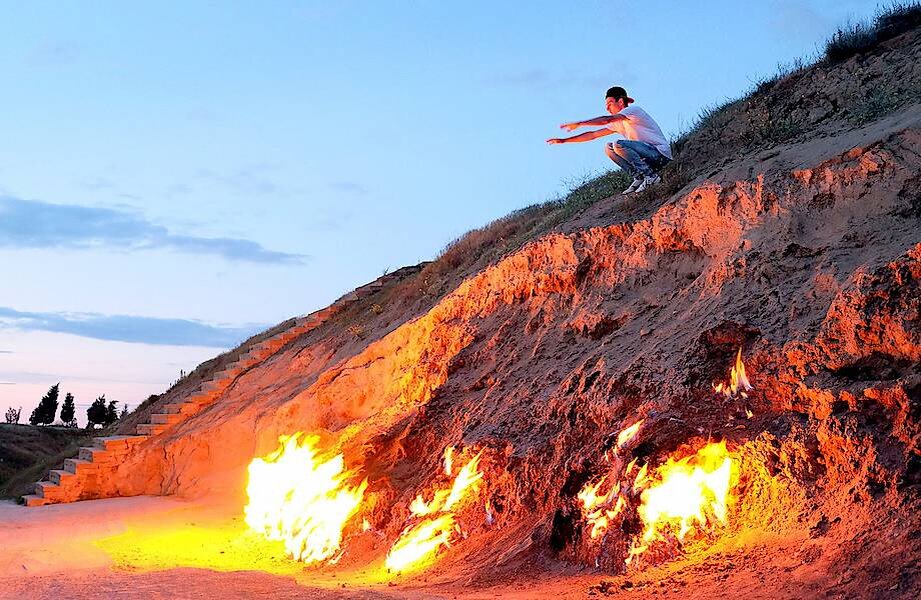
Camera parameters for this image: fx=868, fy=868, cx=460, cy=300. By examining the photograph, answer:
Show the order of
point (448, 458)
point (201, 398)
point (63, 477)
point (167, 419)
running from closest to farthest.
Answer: point (448, 458) < point (63, 477) < point (167, 419) < point (201, 398)

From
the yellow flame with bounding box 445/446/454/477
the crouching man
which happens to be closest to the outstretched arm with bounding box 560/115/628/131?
the crouching man

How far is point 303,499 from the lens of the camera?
10375mm

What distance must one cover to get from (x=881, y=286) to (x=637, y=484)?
2367 millimetres

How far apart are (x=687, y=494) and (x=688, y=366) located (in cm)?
132

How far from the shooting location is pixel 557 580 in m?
6.67

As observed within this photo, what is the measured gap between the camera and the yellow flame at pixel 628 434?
726cm

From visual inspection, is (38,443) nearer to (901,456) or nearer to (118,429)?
(118,429)

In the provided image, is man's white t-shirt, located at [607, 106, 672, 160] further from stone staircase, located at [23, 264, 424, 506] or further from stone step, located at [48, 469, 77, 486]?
stone step, located at [48, 469, 77, 486]

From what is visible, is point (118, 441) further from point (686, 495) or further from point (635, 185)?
point (686, 495)

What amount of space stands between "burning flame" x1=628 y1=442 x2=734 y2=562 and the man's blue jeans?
20.0 feet

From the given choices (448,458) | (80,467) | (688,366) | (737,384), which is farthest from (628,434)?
(80,467)

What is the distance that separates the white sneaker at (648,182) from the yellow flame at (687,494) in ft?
18.9

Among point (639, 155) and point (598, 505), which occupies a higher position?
point (639, 155)

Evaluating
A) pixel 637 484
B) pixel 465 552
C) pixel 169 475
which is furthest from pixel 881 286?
pixel 169 475
